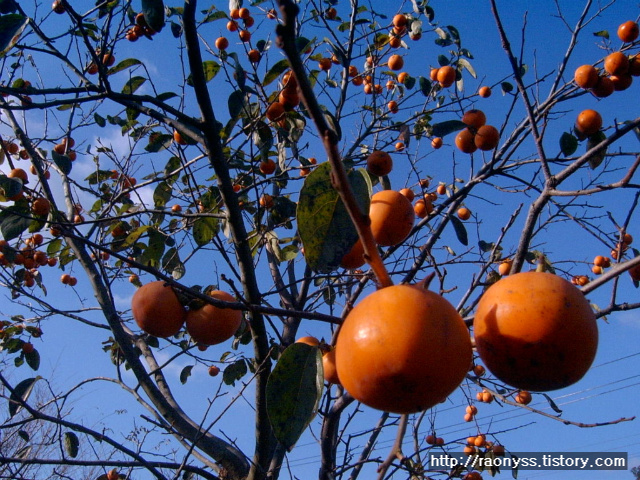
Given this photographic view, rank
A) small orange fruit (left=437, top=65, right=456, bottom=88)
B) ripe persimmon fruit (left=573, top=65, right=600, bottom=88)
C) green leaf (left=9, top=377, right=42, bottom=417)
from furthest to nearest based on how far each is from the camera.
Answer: small orange fruit (left=437, top=65, right=456, bottom=88), green leaf (left=9, top=377, right=42, bottom=417), ripe persimmon fruit (left=573, top=65, right=600, bottom=88)

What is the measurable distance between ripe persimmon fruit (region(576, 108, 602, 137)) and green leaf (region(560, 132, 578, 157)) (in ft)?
0.65

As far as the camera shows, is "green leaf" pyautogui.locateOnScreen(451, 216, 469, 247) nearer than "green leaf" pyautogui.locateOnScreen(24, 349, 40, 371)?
Yes

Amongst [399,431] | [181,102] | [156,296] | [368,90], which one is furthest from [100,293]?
[368,90]

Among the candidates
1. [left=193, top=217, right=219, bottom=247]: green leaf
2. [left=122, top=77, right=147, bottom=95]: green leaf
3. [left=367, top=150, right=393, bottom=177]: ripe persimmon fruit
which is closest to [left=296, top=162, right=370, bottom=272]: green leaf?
[left=367, top=150, right=393, bottom=177]: ripe persimmon fruit

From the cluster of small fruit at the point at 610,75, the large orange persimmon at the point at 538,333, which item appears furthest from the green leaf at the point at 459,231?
the large orange persimmon at the point at 538,333

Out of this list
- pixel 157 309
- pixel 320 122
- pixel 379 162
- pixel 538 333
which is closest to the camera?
pixel 320 122

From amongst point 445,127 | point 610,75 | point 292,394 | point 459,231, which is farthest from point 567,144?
point 292,394

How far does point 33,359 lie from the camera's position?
3.63 metres

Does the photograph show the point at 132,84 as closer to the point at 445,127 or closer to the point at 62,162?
the point at 62,162

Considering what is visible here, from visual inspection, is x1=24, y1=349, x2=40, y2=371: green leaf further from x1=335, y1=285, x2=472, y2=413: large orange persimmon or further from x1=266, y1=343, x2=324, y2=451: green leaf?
x1=335, y1=285, x2=472, y2=413: large orange persimmon

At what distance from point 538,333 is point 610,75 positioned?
211cm

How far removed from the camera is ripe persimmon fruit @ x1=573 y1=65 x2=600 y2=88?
2100mm

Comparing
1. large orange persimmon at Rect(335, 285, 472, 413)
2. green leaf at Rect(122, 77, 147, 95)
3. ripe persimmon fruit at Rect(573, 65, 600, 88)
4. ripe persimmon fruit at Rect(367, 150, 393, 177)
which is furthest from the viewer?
green leaf at Rect(122, 77, 147, 95)

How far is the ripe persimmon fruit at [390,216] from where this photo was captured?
49.3 inches
